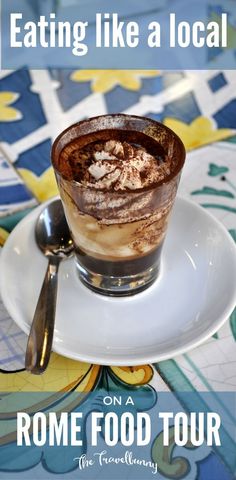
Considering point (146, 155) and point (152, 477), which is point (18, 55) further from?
point (152, 477)

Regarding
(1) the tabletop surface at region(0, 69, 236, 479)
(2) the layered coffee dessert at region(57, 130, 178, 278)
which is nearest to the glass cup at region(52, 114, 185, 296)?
(2) the layered coffee dessert at region(57, 130, 178, 278)

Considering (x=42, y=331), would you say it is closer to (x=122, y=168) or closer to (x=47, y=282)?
(x=47, y=282)

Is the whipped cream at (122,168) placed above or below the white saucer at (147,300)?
above

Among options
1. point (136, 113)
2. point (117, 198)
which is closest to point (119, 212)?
point (117, 198)

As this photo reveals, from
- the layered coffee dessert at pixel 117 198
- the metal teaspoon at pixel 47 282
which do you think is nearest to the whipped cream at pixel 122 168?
the layered coffee dessert at pixel 117 198

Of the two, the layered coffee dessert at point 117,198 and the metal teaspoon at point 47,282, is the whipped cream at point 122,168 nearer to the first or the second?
the layered coffee dessert at point 117,198

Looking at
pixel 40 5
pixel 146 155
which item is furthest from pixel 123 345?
pixel 40 5

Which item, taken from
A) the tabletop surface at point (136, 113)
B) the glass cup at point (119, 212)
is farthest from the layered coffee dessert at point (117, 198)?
the tabletop surface at point (136, 113)
